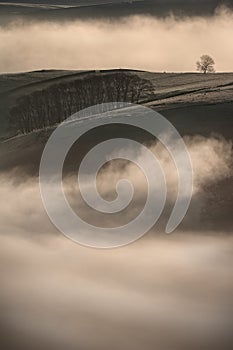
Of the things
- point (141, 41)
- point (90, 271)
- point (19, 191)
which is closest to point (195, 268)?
point (90, 271)

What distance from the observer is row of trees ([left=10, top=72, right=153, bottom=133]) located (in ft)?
204

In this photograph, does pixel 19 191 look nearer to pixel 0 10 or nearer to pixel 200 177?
pixel 200 177

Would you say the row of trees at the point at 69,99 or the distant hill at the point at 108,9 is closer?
the row of trees at the point at 69,99

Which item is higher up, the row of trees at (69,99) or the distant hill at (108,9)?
the distant hill at (108,9)

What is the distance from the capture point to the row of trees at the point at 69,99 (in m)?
62.3

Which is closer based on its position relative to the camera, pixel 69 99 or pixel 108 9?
pixel 69 99

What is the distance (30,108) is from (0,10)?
115766mm

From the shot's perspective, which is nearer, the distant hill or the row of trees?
the row of trees

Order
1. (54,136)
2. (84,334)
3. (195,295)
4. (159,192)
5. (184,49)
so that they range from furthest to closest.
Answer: (184,49)
(54,136)
(159,192)
(195,295)
(84,334)

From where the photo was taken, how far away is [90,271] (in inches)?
1236

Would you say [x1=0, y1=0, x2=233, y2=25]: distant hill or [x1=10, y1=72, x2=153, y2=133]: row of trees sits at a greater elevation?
[x1=0, y1=0, x2=233, y2=25]: distant hill

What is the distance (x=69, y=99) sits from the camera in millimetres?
63906

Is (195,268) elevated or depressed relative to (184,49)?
depressed

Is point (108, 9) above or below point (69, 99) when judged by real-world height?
above
